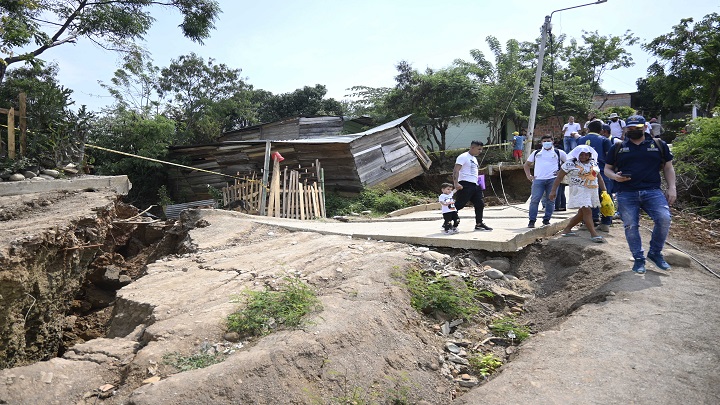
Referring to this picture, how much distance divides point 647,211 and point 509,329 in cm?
209

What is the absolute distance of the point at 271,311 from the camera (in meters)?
3.85

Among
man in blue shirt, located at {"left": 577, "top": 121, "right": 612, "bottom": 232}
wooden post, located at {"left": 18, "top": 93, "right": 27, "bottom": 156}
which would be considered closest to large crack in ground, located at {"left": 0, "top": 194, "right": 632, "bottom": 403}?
man in blue shirt, located at {"left": 577, "top": 121, "right": 612, "bottom": 232}

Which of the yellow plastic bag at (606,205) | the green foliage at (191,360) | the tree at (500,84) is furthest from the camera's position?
the tree at (500,84)

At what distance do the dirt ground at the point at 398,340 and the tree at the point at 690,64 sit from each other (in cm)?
1661

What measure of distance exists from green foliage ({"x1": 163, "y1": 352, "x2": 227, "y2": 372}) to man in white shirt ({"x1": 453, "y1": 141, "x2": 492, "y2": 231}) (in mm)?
4310

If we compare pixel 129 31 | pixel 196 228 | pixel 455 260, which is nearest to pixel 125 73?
pixel 129 31

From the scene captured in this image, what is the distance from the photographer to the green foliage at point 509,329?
4172 mm

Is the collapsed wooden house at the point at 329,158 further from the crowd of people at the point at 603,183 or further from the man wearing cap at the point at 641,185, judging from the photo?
the man wearing cap at the point at 641,185

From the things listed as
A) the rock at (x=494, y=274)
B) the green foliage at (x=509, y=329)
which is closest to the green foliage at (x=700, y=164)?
the rock at (x=494, y=274)

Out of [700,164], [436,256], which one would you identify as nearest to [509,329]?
[436,256]

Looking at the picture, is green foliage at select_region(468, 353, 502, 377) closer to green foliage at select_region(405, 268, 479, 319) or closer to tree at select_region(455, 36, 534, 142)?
green foliage at select_region(405, 268, 479, 319)

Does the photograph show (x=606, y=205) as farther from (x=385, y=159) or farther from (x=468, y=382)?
(x=385, y=159)

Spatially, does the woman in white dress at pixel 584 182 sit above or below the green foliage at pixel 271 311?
above

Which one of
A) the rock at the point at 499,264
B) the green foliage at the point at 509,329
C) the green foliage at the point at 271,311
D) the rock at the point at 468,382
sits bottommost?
the rock at the point at 468,382
